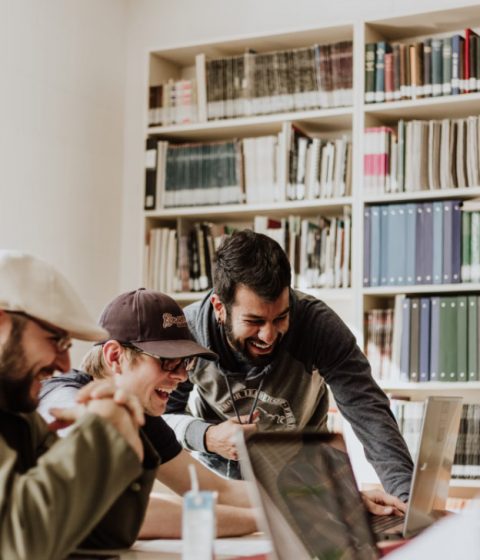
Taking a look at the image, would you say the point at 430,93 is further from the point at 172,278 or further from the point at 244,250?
the point at 244,250

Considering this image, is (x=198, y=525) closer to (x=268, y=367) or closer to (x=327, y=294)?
(x=268, y=367)

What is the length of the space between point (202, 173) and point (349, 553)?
289 centimetres

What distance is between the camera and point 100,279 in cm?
429

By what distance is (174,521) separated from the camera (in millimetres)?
1801

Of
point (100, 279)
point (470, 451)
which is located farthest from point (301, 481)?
point (100, 279)

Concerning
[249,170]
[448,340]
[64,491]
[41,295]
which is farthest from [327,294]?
[64,491]

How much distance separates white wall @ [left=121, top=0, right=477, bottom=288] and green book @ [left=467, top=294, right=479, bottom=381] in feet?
4.55

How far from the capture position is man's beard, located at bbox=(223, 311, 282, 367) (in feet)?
7.77

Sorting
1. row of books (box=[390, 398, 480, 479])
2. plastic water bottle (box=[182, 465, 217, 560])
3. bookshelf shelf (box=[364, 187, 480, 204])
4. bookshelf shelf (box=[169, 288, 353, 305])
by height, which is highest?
bookshelf shelf (box=[364, 187, 480, 204])

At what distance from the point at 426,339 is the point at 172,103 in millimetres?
1608

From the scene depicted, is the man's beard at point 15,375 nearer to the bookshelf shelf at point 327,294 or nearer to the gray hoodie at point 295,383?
the gray hoodie at point 295,383

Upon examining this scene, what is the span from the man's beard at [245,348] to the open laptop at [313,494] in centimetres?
71

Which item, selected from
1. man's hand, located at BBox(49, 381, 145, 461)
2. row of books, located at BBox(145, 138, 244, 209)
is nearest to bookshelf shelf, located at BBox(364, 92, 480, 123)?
row of books, located at BBox(145, 138, 244, 209)

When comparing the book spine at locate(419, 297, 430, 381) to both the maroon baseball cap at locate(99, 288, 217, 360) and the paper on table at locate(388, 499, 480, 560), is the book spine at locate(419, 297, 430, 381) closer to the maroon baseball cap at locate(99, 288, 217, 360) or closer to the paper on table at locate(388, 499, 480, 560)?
the maroon baseball cap at locate(99, 288, 217, 360)
